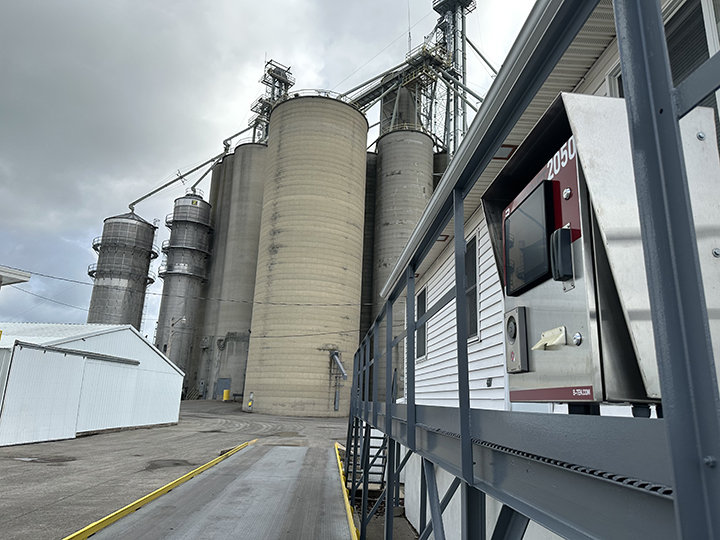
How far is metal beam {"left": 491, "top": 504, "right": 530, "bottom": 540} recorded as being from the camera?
1727 mm

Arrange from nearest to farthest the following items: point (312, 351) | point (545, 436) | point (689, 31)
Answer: point (545, 436) < point (689, 31) < point (312, 351)

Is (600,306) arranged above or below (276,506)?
above

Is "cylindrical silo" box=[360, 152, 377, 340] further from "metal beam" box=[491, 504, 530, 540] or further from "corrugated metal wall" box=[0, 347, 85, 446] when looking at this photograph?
"metal beam" box=[491, 504, 530, 540]

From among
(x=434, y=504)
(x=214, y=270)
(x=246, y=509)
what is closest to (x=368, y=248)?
(x=214, y=270)

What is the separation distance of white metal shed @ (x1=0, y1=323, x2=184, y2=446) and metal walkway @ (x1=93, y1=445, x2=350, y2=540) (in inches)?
340

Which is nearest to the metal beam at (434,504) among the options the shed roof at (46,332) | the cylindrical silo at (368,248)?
the shed roof at (46,332)

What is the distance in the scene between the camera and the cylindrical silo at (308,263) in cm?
2458

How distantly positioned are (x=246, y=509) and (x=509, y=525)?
190 inches

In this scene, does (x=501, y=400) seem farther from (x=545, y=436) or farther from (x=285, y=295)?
(x=285, y=295)

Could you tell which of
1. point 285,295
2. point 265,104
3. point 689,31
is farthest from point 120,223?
point 689,31

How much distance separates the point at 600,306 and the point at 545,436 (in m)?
0.46

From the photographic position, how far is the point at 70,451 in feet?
A: 40.5

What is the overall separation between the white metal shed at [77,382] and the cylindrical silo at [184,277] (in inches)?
601

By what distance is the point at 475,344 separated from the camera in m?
6.80
